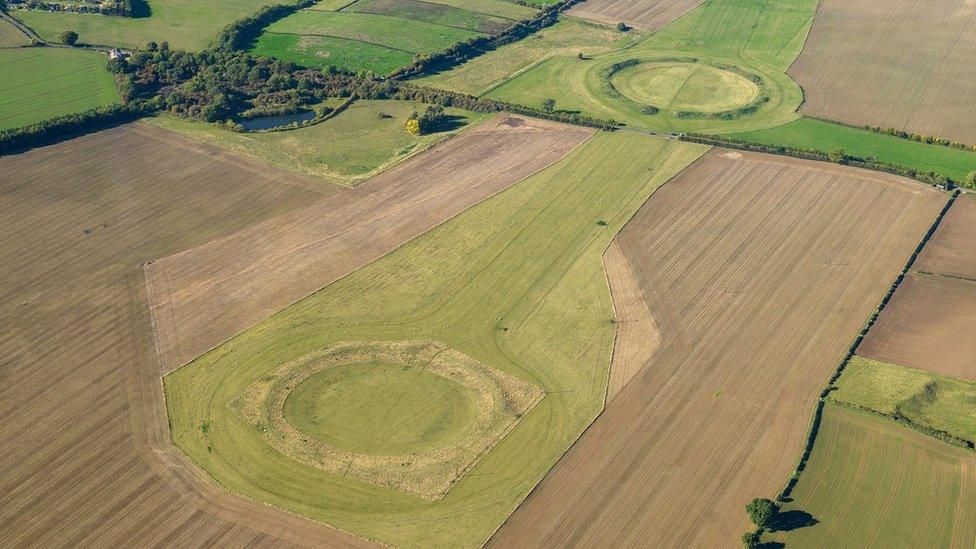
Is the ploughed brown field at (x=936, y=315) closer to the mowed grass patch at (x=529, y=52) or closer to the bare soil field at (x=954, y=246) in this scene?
the bare soil field at (x=954, y=246)

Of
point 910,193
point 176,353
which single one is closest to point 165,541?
point 176,353

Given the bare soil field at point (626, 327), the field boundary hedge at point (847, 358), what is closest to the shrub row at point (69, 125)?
the bare soil field at point (626, 327)

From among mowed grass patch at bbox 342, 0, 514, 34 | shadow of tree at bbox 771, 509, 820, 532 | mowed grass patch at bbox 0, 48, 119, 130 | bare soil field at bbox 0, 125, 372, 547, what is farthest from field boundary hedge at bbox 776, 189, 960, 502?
mowed grass patch at bbox 0, 48, 119, 130

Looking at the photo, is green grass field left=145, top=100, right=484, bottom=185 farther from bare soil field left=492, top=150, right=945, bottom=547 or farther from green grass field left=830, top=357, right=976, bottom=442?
green grass field left=830, top=357, right=976, bottom=442

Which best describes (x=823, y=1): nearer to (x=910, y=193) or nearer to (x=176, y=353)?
(x=910, y=193)

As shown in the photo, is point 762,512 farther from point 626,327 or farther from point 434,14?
point 434,14
